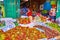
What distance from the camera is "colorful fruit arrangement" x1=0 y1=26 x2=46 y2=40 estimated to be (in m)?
1.88

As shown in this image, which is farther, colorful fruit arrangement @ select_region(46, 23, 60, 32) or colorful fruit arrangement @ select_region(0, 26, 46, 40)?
colorful fruit arrangement @ select_region(46, 23, 60, 32)

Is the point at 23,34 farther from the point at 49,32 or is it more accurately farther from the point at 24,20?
the point at 49,32

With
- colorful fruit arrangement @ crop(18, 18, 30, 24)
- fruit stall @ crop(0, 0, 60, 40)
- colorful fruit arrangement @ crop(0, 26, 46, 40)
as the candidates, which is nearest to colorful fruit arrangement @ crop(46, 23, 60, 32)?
fruit stall @ crop(0, 0, 60, 40)

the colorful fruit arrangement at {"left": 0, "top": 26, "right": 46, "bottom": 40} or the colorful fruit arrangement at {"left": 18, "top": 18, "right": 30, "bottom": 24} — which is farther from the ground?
the colorful fruit arrangement at {"left": 18, "top": 18, "right": 30, "bottom": 24}

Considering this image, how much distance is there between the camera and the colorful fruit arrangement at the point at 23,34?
1878mm

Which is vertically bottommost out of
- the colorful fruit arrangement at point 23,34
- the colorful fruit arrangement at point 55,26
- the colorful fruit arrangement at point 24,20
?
the colorful fruit arrangement at point 23,34

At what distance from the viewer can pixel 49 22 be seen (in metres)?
2.00

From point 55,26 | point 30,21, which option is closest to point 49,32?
point 55,26

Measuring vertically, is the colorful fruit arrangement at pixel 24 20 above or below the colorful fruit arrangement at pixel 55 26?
above

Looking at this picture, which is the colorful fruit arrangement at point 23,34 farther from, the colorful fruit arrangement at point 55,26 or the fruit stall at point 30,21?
the colorful fruit arrangement at point 55,26

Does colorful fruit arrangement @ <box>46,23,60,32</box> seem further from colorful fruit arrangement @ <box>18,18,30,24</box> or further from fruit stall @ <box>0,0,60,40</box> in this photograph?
colorful fruit arrangement @ <box>18,18,30,24</box>

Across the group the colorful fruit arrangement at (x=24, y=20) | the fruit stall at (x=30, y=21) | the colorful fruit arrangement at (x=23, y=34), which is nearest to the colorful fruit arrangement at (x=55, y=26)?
the fruit stall at (x=30, y=21)

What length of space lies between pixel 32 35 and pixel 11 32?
213 mm

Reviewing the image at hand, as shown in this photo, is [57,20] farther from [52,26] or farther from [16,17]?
[16,17]
